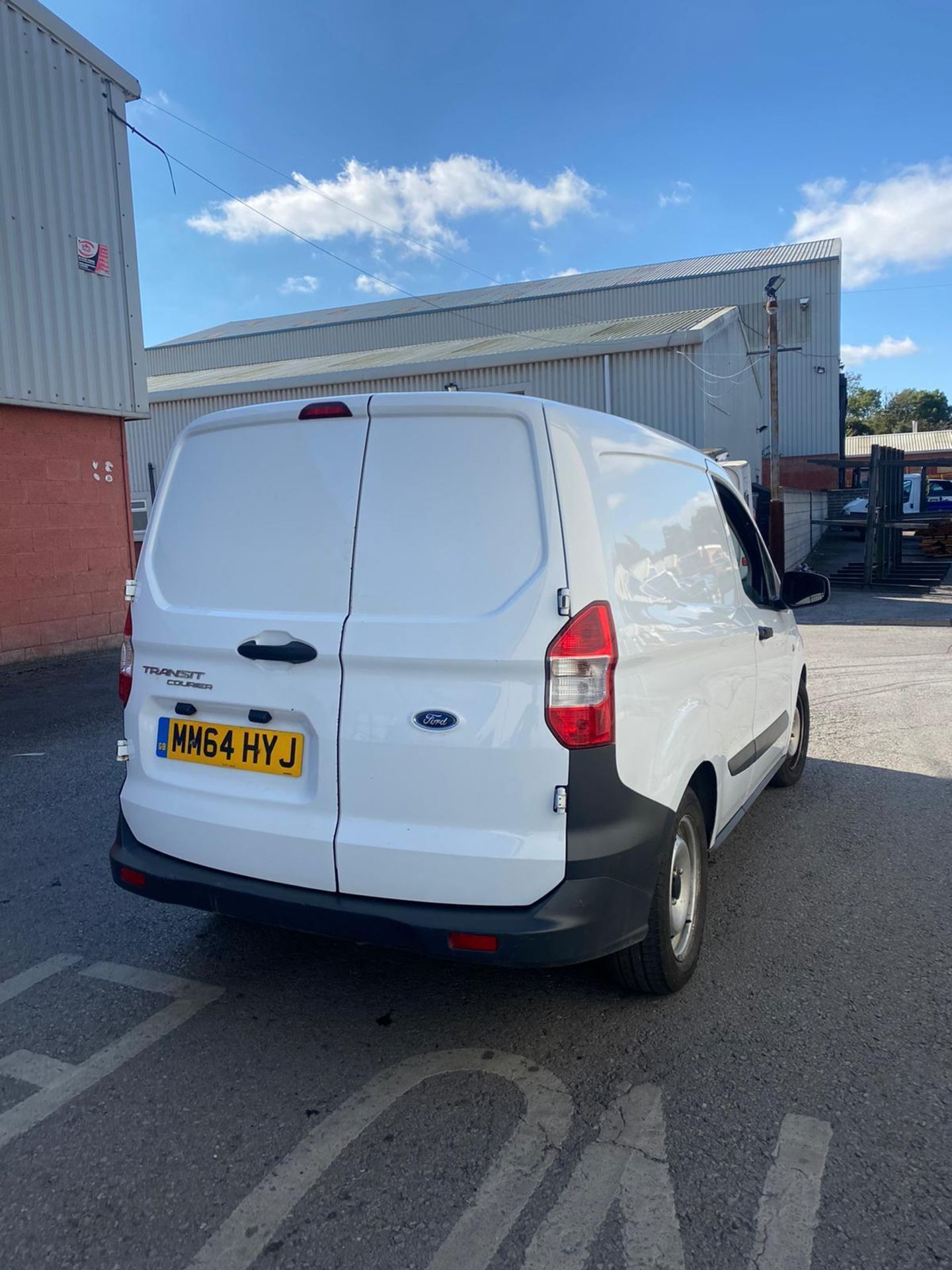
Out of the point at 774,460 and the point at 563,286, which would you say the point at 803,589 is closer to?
the point at 774,460

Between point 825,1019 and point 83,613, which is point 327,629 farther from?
point 83,613

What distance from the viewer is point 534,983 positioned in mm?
3377

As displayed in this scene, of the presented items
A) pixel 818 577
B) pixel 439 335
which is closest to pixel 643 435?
pixel 818 577

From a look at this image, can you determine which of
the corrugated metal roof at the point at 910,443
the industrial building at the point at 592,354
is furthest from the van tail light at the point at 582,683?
the corrugated metal roof at the point at 910,443

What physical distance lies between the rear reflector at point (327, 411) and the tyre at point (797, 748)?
365 centimetres

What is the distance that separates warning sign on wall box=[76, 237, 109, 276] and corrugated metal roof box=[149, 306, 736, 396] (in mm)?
10523

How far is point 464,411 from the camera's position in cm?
283

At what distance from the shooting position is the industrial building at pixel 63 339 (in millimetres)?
10234

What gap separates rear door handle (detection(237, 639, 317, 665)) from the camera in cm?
280

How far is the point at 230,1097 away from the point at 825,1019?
6.20ft

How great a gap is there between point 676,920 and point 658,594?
3.78 feet

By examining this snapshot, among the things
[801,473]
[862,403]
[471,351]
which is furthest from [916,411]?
[471,351]

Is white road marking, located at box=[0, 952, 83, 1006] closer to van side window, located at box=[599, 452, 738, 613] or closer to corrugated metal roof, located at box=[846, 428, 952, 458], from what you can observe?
van side window, located at box=[599, 452, 738, 613]

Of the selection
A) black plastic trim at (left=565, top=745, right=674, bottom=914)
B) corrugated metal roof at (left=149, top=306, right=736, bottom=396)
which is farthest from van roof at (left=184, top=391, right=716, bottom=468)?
corrugated metal roof at (left=149, top=306, right=736, bottom=396)
